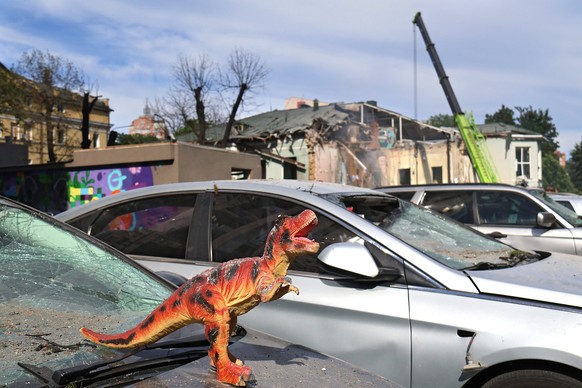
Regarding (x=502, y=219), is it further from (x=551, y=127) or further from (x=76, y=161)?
(x=551, y=127)

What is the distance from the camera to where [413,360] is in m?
2.65

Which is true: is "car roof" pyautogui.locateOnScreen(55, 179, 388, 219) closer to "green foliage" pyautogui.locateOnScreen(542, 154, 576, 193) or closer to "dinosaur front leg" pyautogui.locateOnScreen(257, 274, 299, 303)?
"dinosaur front leg" pyautogui.locateOnScreen(257, 274, 299, 303)

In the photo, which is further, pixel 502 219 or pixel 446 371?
pixel 502 219

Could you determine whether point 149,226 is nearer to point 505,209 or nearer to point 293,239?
point 293,239

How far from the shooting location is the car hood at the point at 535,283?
8.30ft

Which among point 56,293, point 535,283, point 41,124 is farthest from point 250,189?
point 41,124

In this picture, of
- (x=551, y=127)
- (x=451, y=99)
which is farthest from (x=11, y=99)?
(x=551, y=127)

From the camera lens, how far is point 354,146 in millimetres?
25453

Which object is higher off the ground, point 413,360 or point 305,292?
point 305,292

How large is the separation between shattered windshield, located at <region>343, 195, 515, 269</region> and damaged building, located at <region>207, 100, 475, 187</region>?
19882 millimetres

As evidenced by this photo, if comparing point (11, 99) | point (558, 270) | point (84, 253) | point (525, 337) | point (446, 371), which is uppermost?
point (11, 99)

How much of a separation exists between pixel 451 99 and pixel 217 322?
25478mm

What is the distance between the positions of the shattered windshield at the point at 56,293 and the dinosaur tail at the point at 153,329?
56mm

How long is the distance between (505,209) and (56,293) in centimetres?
595
